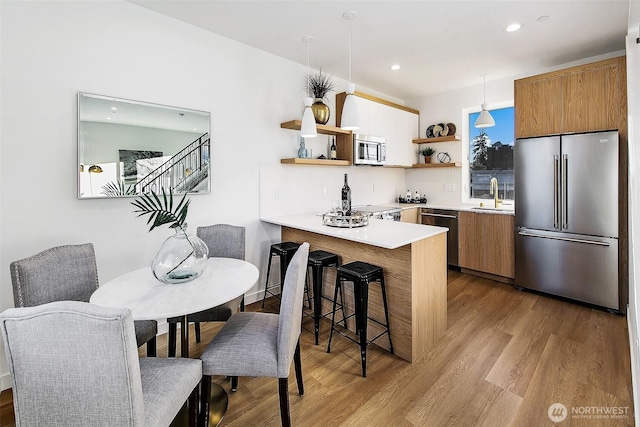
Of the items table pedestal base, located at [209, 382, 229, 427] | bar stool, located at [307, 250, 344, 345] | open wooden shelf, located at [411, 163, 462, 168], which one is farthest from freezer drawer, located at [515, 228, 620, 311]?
table pedestal base, located at [209, 382, 229, 427]

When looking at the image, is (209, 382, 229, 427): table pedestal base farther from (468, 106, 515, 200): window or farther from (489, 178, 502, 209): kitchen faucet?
(468, 106, 515, 200): window

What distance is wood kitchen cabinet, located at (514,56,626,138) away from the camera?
119 inches

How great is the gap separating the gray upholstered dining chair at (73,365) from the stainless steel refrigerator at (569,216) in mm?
3877

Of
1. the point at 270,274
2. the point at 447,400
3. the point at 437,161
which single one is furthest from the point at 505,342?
the point at 437,161

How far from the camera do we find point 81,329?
983mm

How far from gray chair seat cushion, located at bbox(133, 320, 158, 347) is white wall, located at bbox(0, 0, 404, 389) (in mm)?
816

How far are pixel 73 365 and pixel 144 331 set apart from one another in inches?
36.2

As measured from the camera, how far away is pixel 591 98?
3.14 meters

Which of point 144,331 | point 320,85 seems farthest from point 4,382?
point 320,85

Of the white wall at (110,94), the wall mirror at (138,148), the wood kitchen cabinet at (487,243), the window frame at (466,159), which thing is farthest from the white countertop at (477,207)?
the wall mirror at (138,148)

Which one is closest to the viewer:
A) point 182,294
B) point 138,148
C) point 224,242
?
point 182,294

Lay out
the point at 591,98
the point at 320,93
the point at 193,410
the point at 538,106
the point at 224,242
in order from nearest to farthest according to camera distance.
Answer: the point at 193,410 < the point at 224,242 < the point at 591,98 < the point at 538,106 < the point at 320,93

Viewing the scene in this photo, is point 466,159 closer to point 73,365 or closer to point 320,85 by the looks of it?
point 320,85

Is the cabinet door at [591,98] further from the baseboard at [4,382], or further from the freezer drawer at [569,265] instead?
the baseboard at [4,382]
